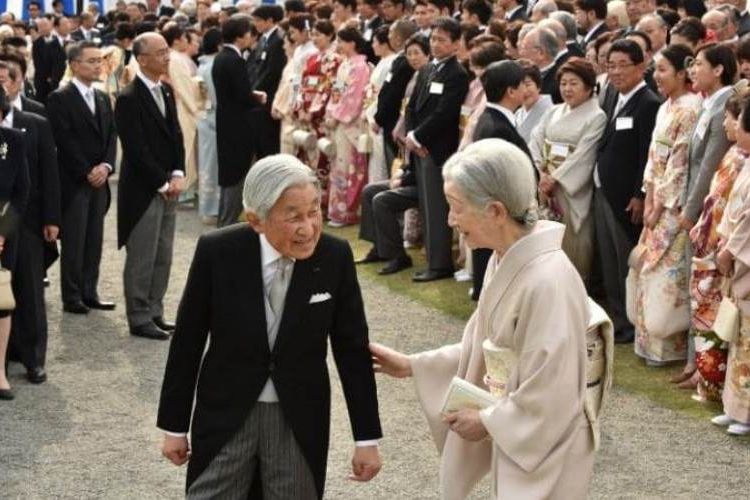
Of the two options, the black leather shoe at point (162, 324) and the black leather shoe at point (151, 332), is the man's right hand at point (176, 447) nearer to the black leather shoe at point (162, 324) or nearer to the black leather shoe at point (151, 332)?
the black leather shoe at point (151, 332)

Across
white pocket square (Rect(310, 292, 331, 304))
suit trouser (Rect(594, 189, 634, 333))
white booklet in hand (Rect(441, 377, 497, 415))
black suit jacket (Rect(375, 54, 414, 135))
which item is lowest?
suit trouser (Rect(594, 189, 634, 333))

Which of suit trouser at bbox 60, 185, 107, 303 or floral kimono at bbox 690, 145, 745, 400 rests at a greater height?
floral kimono at bbox 690, 145, 745, 400

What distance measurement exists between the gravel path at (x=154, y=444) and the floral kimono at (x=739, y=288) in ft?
0.59

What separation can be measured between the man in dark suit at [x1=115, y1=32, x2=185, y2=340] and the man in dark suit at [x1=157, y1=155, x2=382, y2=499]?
182 inches

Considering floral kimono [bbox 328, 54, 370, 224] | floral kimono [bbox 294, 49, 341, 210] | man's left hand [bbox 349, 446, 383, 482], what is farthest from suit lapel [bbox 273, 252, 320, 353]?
floral kimono [bbox 294, 49, 341, 210]

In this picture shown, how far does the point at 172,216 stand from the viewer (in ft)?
30.4

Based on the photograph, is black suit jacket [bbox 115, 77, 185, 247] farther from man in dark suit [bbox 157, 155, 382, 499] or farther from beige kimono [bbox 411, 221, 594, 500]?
beige kimono [bbox 411, 221, 594, 500]

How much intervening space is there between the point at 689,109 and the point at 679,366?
4.98 ft

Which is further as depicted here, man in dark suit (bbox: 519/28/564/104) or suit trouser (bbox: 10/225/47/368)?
man in dark suit (bbox: 519/28/564/104)

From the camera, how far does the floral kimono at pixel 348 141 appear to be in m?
12.5

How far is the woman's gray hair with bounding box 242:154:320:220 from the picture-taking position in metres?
4.14

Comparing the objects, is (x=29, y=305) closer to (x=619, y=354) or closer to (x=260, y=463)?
(x=619, y=354)

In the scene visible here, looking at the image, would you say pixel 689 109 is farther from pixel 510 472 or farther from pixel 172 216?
pixel 510 472

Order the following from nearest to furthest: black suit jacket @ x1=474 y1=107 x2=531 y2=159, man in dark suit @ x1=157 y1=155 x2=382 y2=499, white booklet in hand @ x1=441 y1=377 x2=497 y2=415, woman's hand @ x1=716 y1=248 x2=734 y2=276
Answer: white booklet in hand @ x1=441 y1=377 x2=497 y2=415, man in dark suit @ x1=157 y1=155 x2=382 y2=499, woman's hand @ x1=716 y1=248 x2=734 y2=276, black suit jacket @ x1=474 y1=107 x2=531 y2=159
